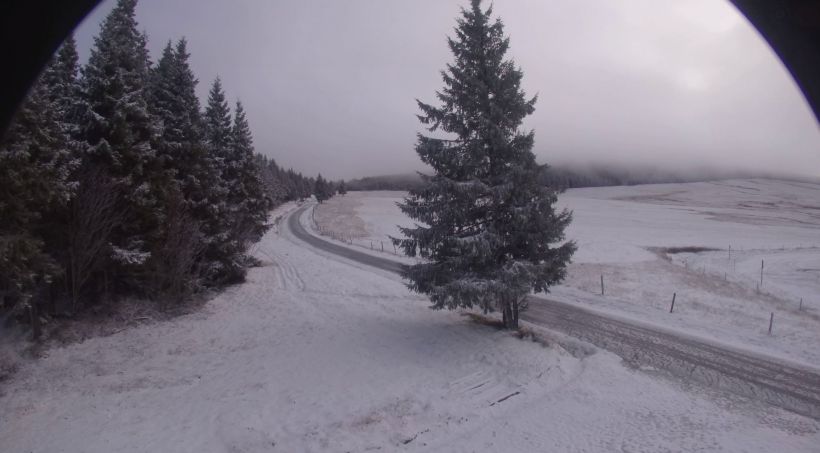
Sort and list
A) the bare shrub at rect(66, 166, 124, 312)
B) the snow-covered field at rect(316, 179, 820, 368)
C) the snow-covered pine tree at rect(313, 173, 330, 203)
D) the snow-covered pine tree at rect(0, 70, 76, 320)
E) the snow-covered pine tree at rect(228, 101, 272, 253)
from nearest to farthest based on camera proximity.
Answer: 1. the snow-covered pine tree at rect(0, 70, 76, 320)
2. the bare shrub at rect(66, 166, 124, 312)
3. the snow-covered field at rect(316, 179, 820, 368)
4. the snow-covered pine tree at rect(228, 101, 272, 253)
5. the snow-covered pine tree at rect(313, 173, 330, 203)

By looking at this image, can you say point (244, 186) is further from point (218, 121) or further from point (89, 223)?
point (89, 223)

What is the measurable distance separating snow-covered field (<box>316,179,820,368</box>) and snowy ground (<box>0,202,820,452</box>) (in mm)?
7591

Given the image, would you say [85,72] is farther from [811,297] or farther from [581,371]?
[811,297]

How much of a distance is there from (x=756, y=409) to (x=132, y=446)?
15363mm

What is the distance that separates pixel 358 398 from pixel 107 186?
12.4 meters

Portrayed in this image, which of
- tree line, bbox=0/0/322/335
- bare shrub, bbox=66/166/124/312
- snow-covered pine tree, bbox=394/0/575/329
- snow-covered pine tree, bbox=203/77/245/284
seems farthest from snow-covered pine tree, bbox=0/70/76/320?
snow-covered pine tree, bbox=394/0/575/329

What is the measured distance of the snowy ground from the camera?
30.9 feet

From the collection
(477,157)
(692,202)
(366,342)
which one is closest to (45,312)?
(366,342)

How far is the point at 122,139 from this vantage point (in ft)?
Result: 54.0

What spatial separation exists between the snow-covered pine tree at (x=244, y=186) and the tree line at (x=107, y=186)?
14.4 ft

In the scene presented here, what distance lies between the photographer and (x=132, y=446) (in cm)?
904

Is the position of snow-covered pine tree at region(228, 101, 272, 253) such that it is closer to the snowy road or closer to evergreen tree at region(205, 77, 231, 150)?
evergreen tree at region(205, 77, 231, 150)

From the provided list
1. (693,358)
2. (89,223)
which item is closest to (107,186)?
(89,223)

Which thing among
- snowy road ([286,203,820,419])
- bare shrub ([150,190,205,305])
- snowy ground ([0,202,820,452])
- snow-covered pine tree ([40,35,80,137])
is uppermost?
snow-covered pine tree ([40,35,80,137])
